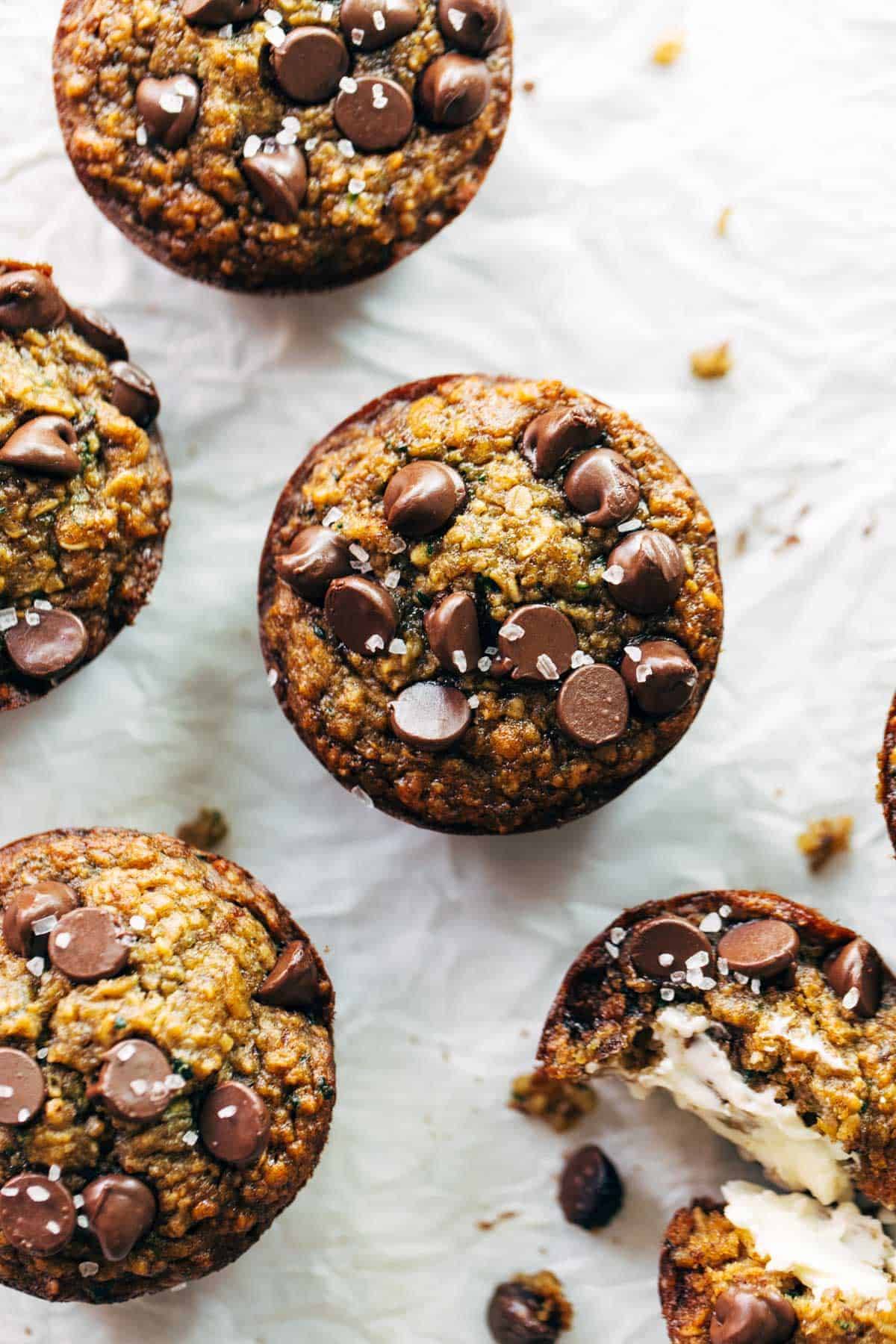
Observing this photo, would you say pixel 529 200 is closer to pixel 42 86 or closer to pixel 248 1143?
pixel 42 86

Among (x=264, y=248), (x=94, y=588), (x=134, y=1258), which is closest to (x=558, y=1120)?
(x=134, y=1258)

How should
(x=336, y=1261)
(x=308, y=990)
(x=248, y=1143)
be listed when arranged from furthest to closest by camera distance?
(x=336, y=1261) < (x=308, y=990) < (x=248, y=1143)

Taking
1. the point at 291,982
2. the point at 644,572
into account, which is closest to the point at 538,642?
the point at 644,572

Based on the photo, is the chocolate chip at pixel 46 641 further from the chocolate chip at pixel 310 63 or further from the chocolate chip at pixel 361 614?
the chocolate chip at pixel 310 63

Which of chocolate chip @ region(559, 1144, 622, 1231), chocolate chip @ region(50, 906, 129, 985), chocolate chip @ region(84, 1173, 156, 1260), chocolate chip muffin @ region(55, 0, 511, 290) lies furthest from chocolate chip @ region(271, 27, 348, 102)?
chocolate chip @ region(559, 1144, 622, 1231)

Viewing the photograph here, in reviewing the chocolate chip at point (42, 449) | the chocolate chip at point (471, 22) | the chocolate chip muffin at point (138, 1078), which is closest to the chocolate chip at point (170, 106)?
the chocolate chip at point (471, 22)
